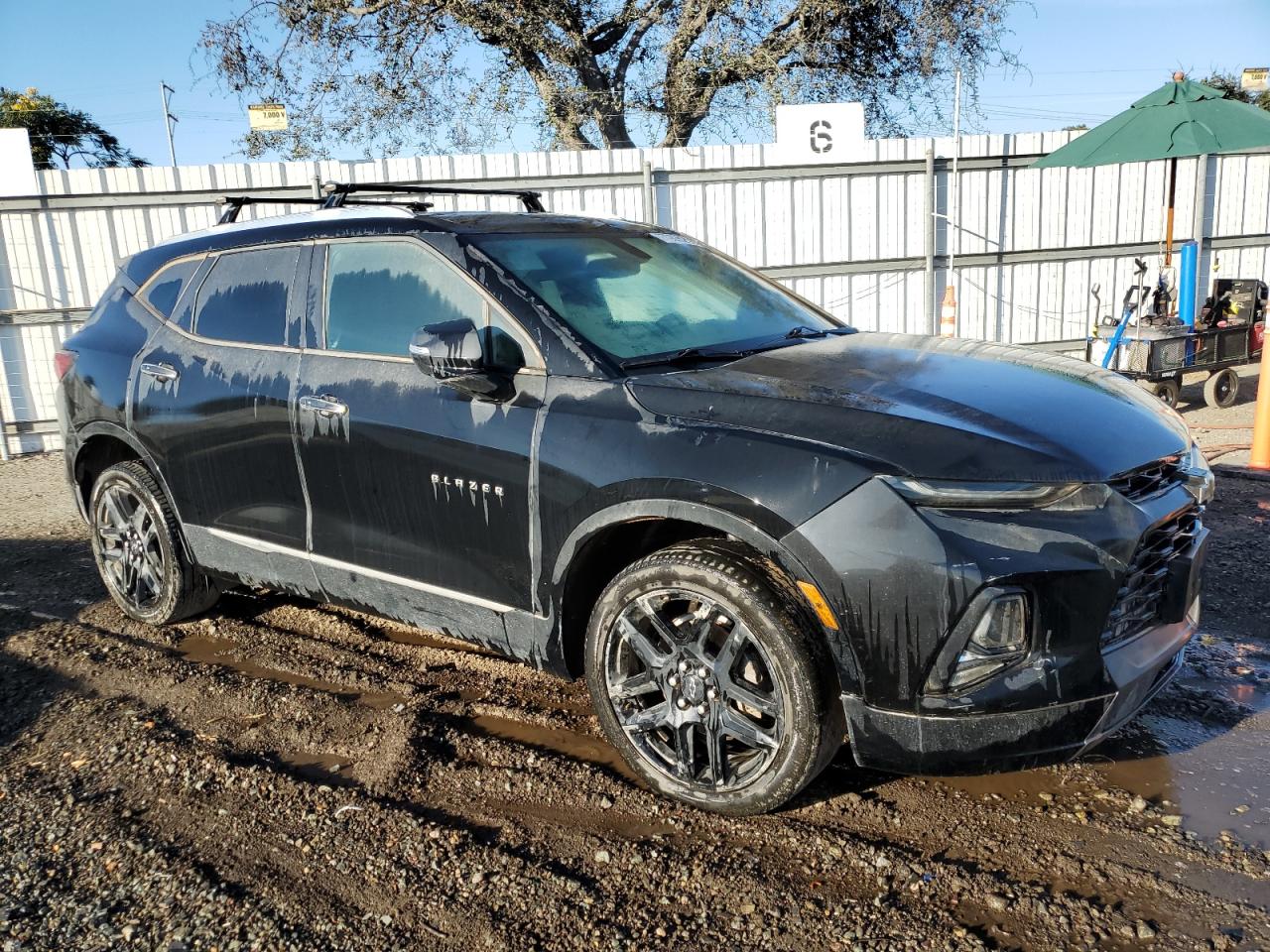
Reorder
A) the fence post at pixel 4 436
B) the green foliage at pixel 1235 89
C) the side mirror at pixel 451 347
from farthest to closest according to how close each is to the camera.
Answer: the green foliage at pixel 1235 89
the fence post at pixel 4 436
the side mirror at pixel 451 347

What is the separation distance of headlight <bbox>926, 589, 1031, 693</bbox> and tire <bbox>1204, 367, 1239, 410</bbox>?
8.87 m

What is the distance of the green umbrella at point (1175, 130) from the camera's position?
8742mm

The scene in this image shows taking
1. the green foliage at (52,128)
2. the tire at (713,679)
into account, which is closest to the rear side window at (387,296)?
the tire at (713,679)

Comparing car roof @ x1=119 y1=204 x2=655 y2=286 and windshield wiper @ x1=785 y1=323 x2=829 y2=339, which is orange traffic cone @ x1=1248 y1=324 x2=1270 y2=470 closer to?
windshield wiper @ x1=785 y1=323 x2=829 y2=339

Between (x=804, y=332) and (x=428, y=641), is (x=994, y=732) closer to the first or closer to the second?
(x=804, y=332)

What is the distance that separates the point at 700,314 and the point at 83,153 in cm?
3832

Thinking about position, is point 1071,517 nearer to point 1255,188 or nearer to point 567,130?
point 1255,188

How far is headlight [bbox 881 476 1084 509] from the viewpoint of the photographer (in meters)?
2.53

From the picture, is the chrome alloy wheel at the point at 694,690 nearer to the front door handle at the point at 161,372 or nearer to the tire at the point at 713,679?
the tire at the point at 713,679

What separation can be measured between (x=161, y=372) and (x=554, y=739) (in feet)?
8.05

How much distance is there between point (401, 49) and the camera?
60.5 ft

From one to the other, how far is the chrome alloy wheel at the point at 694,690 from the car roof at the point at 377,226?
63.3 inches

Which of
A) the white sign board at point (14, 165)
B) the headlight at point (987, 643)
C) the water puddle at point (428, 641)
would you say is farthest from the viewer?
the white sign board at point (14, 165)

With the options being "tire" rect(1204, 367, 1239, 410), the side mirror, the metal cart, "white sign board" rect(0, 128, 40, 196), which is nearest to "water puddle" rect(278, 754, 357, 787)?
the side mirror
